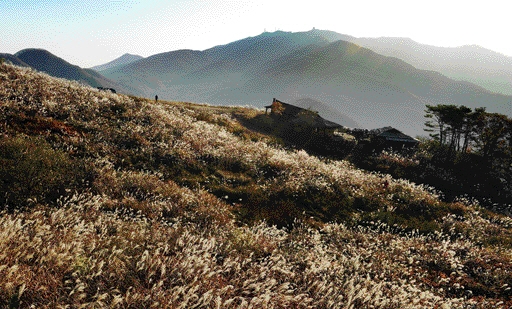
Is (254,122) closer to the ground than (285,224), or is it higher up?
higher up

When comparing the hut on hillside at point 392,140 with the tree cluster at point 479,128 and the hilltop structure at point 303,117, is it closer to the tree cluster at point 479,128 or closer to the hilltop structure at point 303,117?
the tree cluster at point 479,128

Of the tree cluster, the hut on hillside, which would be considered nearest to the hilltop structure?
the hut on hillside

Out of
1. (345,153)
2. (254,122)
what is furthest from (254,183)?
(254,122)

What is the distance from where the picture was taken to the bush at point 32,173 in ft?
25.8

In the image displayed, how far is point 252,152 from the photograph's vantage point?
854 inches

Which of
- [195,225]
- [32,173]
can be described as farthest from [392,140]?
[32,173]

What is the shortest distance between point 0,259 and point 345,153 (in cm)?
3239

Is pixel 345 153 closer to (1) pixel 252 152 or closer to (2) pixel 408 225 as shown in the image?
(1) pixel 252 152

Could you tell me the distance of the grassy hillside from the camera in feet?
14.0

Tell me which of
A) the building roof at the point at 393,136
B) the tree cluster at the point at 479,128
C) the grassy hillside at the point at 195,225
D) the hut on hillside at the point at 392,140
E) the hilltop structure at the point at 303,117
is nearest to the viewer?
the grassy hillside at the point at 195,225

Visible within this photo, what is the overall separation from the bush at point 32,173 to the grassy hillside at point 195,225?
6cm

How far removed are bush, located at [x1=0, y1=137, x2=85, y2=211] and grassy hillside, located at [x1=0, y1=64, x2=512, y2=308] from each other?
55 mm

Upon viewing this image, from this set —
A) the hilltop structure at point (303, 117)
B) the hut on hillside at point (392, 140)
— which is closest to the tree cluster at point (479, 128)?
the hut on hillside at point (392, 140)

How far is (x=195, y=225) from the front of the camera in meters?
8.28
